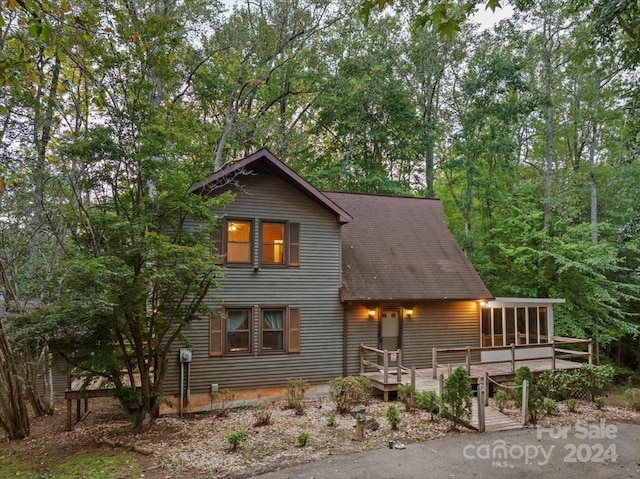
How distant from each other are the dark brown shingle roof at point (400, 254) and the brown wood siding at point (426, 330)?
0.58m

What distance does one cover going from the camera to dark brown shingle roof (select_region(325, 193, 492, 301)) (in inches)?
502

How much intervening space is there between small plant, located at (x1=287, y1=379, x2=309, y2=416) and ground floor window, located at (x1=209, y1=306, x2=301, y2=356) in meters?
1.25

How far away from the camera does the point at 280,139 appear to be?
65.7 feet

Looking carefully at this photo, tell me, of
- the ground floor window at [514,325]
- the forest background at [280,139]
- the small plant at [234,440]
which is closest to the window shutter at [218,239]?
the forest background at [280,139]

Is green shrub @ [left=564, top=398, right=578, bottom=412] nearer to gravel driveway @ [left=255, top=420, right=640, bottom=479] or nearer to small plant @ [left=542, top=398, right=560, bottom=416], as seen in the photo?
small plant @ [left=542, top=398, right=560, bottom=416]

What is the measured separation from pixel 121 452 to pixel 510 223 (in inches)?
637

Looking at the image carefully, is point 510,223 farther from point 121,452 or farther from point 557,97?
point 121,452

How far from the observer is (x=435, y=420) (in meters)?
9.03

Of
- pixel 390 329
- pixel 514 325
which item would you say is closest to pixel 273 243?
pixel 390 329

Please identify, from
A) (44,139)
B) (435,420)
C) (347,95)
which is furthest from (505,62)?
(44,139)

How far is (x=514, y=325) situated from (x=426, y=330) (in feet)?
11.9

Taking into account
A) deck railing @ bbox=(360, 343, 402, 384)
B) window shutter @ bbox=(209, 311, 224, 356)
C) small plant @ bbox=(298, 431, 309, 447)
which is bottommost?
small plant @ bbox=(298, 431, 309, 447)

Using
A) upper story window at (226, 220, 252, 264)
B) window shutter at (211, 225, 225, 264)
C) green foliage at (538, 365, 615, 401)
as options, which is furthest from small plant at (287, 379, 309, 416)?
green foliage at (538, 365, 615, 401)

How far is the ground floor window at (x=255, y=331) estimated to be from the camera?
11.0m
